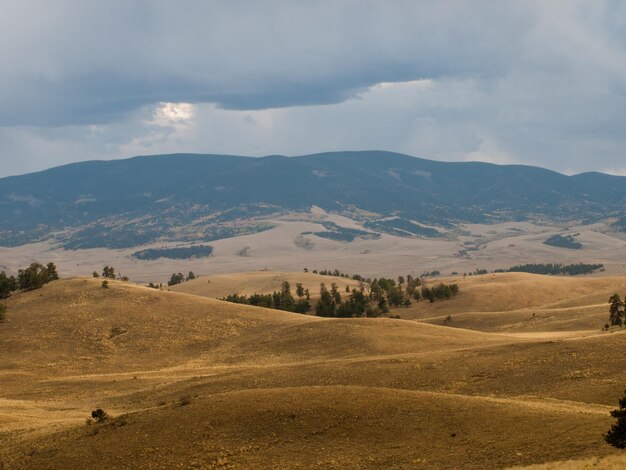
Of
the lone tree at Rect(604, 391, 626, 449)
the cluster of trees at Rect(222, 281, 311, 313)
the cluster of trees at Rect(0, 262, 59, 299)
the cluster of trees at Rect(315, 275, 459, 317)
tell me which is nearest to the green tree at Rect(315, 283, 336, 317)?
the cluster of trees at Rect(315, 275, 459, 317)

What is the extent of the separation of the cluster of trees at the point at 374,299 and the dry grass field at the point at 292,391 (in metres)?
42.5

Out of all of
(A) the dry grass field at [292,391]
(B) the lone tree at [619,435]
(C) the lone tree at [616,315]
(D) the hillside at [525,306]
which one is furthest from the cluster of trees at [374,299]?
(B) the lone tree at [619,435]

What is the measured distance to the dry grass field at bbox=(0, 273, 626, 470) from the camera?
112ft

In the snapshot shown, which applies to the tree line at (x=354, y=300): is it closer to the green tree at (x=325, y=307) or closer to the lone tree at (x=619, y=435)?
the green tree at (x=325, y=307)

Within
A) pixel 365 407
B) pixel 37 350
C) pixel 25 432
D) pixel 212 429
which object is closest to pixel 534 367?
pixel 365 407

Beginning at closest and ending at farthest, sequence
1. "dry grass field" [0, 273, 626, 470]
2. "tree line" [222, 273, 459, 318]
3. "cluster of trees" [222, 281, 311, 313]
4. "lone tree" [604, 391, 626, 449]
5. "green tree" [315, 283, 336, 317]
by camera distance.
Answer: "lone tree" [604, 391, 626, 449]
"dry grass field" [0, 273, 626, 470]
"tree line" [222, 273, 459, 318]
"green tree" [315, 283, 336, 317]
"cluster of trees" [222, 281, 311, 313]

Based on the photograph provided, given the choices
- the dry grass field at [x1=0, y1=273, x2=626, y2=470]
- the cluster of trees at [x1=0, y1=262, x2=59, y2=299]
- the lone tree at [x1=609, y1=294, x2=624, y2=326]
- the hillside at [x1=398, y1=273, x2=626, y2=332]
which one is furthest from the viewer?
the cluster of trees at [x1=0, y1=262, x2=59, y2=299]

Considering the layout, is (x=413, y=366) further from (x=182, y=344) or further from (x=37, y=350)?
(x=37, y=350)

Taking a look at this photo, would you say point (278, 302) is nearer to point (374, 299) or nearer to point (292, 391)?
point (374, 299)

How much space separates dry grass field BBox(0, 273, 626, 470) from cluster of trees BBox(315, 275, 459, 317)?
42.5 metres

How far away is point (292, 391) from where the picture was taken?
42.6 metres

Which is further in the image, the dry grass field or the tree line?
the tree line

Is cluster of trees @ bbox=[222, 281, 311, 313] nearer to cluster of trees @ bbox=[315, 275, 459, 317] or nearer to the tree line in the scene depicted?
the tree line

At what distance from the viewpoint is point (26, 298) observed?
383ft
